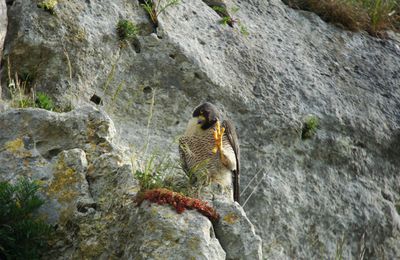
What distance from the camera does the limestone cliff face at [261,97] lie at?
8352mm

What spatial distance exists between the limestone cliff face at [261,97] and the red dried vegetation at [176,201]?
177cm

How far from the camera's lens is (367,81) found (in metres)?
10.6

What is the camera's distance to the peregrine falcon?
7.30 m

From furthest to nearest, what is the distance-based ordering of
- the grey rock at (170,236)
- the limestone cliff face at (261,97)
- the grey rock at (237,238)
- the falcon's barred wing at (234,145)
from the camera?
1. the limestone cliff face at (261,97)
2. the falcon's barred wing at (234,145)
3. the grey rock at (237,238)
4. the grey rock at (170,236)

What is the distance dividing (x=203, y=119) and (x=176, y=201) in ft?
6.27

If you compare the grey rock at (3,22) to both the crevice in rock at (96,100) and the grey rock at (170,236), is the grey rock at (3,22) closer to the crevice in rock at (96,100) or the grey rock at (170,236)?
the crevice in rock at (96,100)

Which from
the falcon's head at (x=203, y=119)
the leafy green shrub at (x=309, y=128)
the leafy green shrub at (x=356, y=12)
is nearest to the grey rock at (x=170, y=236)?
the falcon's head at (x=203, y=119)

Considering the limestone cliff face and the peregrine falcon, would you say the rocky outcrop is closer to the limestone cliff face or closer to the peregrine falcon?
the peregrine falcon

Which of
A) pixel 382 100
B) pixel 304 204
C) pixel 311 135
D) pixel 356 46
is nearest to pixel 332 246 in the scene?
pixel 304 204

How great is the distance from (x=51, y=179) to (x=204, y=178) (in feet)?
4.50

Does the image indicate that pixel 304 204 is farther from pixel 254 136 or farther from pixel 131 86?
pixel 131 86

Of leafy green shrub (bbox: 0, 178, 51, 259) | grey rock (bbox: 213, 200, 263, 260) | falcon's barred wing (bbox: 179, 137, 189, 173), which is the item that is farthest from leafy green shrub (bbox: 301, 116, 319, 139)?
leafy green shrub (bbox: 0, 178, 51, 259)

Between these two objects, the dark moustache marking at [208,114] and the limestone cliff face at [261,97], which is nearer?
the dark moustache marking at [208,114]

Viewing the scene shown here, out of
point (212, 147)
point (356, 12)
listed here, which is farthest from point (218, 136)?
point (356, 12)
